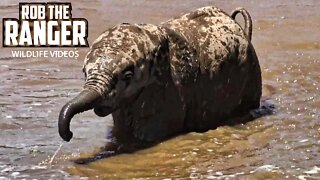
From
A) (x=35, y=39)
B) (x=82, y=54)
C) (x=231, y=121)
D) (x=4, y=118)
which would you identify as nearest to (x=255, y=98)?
(x=231, y=121)

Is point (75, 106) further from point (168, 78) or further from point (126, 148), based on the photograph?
point (168, 78)

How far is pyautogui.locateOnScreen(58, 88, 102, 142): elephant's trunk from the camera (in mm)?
5355

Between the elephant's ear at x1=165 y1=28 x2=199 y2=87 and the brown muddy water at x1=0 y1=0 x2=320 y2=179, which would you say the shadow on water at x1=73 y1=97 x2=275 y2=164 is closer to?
the brown muddy water at x1=0 y1=0 x2=320 y2=179

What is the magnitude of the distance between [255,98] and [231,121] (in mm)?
480

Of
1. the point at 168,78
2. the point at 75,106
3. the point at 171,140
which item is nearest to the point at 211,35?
the point at 168,78

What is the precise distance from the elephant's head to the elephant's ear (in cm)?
9

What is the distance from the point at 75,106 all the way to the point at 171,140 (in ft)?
3.84

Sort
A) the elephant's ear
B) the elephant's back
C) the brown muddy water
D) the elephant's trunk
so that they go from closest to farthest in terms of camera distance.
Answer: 1. the elephant's trunk
2. the brown muddy water
3. the elephant's ear
4. the elephant's back

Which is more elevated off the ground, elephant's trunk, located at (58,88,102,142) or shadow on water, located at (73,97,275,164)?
elephant's trunk, located at (58,88,102,142)

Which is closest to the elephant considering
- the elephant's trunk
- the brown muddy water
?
the elephant's trunk

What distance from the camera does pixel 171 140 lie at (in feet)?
20.6

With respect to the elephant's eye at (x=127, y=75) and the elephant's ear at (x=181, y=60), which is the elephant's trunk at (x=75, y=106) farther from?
the elephant's ear at (x=181, y=60)

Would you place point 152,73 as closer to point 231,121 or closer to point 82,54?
point 231,121

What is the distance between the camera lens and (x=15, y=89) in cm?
808
